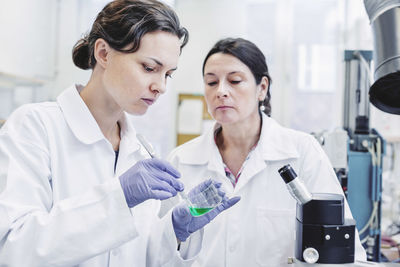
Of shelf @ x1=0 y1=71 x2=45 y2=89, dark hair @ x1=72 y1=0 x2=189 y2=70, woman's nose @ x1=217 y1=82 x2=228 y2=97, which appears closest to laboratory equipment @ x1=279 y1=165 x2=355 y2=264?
dark hair @ x1=72 y1=0 x2=189 y2=70

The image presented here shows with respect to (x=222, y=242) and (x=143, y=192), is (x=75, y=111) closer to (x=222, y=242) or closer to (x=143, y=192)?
(x=143, y=192)

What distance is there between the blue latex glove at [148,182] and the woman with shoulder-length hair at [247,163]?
1.57ft

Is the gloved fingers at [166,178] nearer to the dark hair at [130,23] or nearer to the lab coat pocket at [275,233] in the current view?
the dark hair at [130,23]

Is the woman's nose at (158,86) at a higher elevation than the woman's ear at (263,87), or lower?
lower

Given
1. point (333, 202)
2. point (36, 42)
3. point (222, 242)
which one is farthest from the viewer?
point (36, 42)

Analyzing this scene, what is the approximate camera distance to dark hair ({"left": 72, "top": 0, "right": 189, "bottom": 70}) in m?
0.99

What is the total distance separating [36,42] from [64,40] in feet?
1.24

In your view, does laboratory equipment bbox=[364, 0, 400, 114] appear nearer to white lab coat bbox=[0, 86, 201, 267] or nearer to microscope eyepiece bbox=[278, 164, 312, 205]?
microscope eyepiece bbox=[278, 164, 312, 205]

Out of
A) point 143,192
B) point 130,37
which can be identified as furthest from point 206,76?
point 143,192

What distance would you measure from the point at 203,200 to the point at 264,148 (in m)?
0.49

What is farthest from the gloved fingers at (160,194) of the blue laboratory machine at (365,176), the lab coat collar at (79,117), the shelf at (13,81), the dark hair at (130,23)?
the shelf at (13,81)

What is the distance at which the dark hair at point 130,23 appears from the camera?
38.9 inches

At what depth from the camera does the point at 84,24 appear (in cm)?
360

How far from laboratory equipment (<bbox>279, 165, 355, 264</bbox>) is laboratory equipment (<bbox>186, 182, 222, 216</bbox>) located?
0.29 metres
